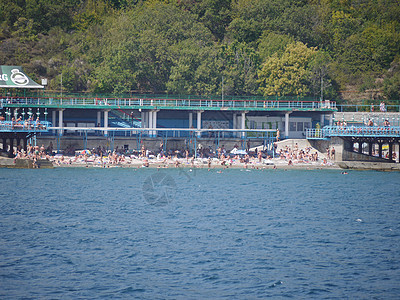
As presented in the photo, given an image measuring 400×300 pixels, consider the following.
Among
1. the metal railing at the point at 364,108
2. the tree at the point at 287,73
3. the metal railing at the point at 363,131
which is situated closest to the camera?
the metal railing at the point at 363,131

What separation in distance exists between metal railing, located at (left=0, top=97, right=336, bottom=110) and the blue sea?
16.7 m

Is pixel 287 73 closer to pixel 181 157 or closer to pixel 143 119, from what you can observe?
pixel 143 119

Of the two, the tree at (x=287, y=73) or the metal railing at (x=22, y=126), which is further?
the tree at (x=287, y=73)

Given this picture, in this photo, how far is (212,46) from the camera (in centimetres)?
8256

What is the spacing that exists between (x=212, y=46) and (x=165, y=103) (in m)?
17.6

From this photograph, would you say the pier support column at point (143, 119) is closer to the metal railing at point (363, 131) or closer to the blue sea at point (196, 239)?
the blue sea at point (196, 239)

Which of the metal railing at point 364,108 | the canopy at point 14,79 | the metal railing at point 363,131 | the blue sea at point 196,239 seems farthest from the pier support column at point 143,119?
the metal railing at point 364,108

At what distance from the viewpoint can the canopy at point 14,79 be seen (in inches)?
2643

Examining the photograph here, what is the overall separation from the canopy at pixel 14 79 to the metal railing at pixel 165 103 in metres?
1.58

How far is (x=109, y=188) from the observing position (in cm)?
4812

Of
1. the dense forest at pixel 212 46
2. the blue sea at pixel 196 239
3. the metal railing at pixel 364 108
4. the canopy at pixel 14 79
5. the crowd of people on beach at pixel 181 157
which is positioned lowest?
the blue sea at pixel 196 239

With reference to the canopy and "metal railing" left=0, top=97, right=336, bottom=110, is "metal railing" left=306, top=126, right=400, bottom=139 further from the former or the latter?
the canopy

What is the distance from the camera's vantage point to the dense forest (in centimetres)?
7569

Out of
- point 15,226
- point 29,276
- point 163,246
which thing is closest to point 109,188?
point 15,226
